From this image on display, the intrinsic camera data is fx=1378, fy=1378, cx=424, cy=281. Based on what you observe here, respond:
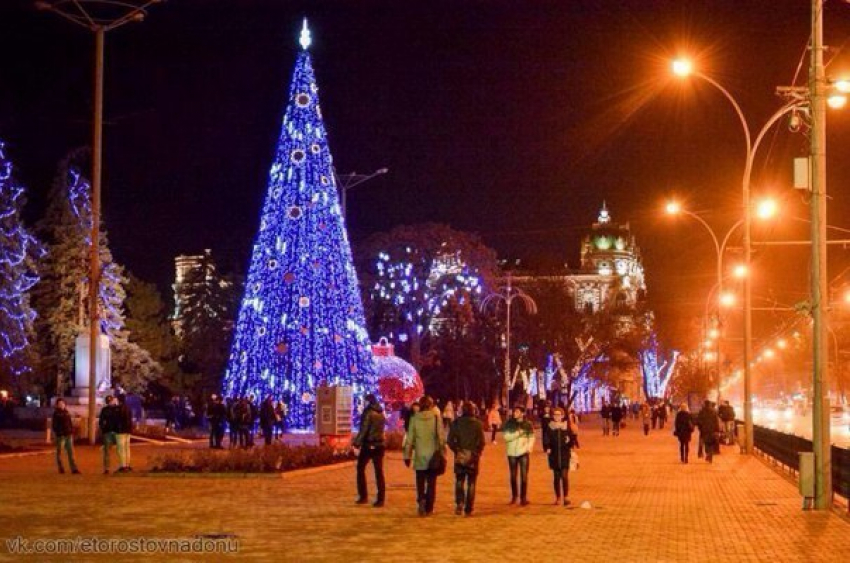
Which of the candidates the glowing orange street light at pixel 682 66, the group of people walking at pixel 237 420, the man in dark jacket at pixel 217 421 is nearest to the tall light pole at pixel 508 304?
the group of people walking at pixel 237 420

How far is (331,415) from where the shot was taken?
36750 mm

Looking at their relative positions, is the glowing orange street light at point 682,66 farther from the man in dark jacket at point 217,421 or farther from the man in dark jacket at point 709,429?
the man in dark jacket at point 217,421

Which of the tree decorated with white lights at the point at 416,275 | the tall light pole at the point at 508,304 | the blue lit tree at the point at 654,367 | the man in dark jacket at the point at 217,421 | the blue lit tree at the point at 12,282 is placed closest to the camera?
the man in dark jacket at the point at 217,421

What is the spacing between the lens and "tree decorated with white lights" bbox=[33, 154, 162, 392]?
196 ft

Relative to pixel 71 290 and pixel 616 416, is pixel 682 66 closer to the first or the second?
pixel 616 416

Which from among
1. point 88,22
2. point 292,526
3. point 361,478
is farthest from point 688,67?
point 88,22

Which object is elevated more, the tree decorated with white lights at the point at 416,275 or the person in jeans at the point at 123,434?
the tree decorated with white lights at the point at 416,275

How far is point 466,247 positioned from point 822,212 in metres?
55.7

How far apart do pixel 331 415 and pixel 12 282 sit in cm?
2431

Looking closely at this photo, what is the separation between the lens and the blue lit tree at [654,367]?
350ft

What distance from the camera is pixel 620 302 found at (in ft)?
325

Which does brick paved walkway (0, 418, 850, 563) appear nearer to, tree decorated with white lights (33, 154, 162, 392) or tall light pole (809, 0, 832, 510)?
tall light pole (809, 0, 832, 510)

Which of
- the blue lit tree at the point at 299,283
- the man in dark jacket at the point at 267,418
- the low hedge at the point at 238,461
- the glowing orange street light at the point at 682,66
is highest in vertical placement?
the glowing orange street light at the point at 682,66

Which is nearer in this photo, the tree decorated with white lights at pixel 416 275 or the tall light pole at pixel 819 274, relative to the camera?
the tall light pole at pixel 819 274
